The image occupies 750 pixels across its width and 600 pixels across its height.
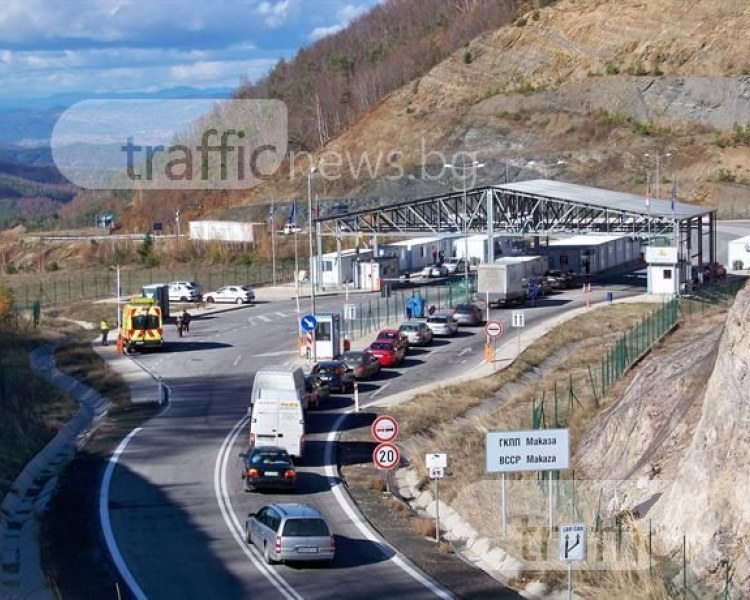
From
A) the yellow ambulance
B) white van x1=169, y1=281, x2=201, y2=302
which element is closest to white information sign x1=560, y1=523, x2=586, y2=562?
the yellow ambulance

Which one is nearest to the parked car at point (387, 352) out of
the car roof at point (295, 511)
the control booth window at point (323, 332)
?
the control booth window at point (323, 332)

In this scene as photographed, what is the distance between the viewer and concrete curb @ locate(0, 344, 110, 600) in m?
22.9

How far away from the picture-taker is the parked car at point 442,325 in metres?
59.5

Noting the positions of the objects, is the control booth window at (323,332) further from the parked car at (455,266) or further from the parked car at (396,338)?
the parked car at (455,266)

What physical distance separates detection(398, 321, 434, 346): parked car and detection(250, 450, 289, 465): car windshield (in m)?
26.3

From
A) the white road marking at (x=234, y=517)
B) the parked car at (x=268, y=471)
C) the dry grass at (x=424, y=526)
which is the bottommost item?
the dry grass at (x=424, y=526)

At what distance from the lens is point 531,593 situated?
72.9 ft

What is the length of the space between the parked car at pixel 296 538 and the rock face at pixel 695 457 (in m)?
5.84

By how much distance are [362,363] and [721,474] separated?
26.3 m

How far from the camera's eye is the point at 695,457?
79.0ft

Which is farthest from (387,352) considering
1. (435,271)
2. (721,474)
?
(435,271)

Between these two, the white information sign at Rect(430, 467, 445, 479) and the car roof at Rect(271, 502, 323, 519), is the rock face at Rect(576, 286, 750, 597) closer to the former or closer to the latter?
the white information sign at Rect(430, 467, 445, 479)

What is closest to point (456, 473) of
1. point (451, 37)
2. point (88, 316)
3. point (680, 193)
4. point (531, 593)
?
point (531, 593)

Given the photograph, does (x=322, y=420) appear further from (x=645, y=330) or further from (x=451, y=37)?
(x=451, y=37)
